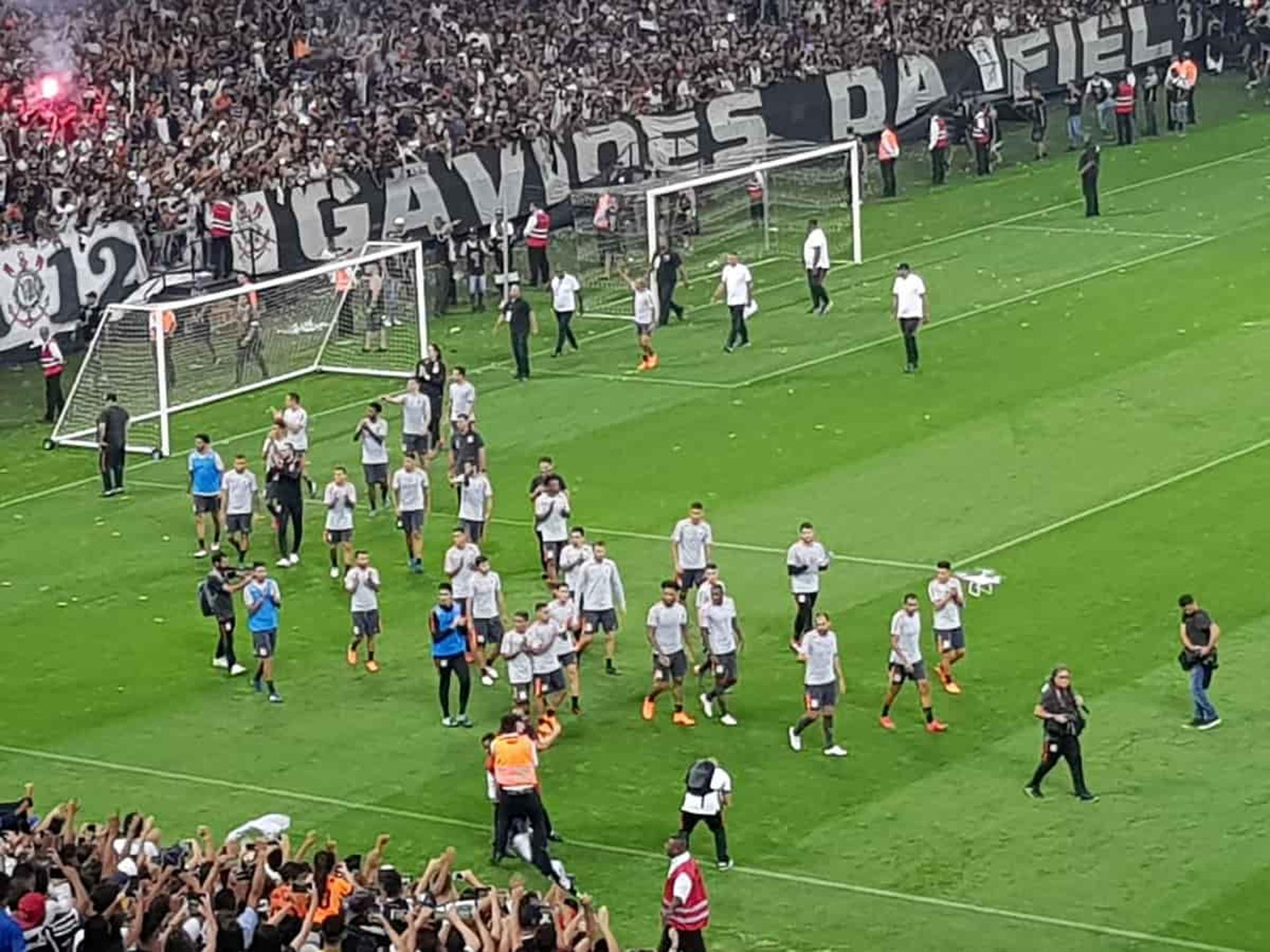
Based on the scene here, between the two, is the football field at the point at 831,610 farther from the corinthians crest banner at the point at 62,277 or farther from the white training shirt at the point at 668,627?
the corinthians crest banner at the point at 62,277

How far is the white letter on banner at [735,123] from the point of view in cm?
5803

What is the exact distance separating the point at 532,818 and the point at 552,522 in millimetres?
8750

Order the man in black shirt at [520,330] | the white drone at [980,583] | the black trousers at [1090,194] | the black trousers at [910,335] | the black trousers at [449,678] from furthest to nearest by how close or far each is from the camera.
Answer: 1. the black trousers at [1090,194]
2. the man in black shirt at [520,330]
3. the black trousers at [910,335]
4. the white drone at [980,583]
5. the black trousers at [449,678]

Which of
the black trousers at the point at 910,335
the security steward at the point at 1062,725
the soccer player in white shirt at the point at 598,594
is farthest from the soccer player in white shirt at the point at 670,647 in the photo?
the black trousers at the point at 910,335

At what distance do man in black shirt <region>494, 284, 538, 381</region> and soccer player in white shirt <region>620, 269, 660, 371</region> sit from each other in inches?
65.9

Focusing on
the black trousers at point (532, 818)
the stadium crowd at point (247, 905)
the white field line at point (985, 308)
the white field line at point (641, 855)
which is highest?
the stadium crowd at point (247, 905)

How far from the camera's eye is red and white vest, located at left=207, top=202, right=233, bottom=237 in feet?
159

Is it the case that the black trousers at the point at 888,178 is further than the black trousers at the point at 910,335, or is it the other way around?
the black trousers at the point at 888,178

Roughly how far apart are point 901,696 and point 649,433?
12267mm

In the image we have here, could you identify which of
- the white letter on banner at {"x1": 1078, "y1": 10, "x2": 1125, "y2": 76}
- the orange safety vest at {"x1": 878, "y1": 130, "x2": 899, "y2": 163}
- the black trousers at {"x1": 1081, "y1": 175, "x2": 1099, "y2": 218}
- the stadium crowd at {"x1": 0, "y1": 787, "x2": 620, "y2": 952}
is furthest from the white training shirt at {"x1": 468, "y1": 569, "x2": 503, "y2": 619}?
the white letter on banner at {"x1": 1078, "y1": 10, "x2": 1125, "y2": 76}

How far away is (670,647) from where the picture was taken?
94.9ft

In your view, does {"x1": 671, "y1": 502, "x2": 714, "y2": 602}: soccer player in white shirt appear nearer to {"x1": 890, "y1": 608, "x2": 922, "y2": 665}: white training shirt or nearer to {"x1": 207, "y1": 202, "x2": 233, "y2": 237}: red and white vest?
{"x1": 890, "y1": 608, "x2": 922, "y2": 665}: white training shirt

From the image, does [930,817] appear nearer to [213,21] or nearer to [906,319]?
[906,319]

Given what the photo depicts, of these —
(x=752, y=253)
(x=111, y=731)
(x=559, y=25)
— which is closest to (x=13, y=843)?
(x=111, y=731)
